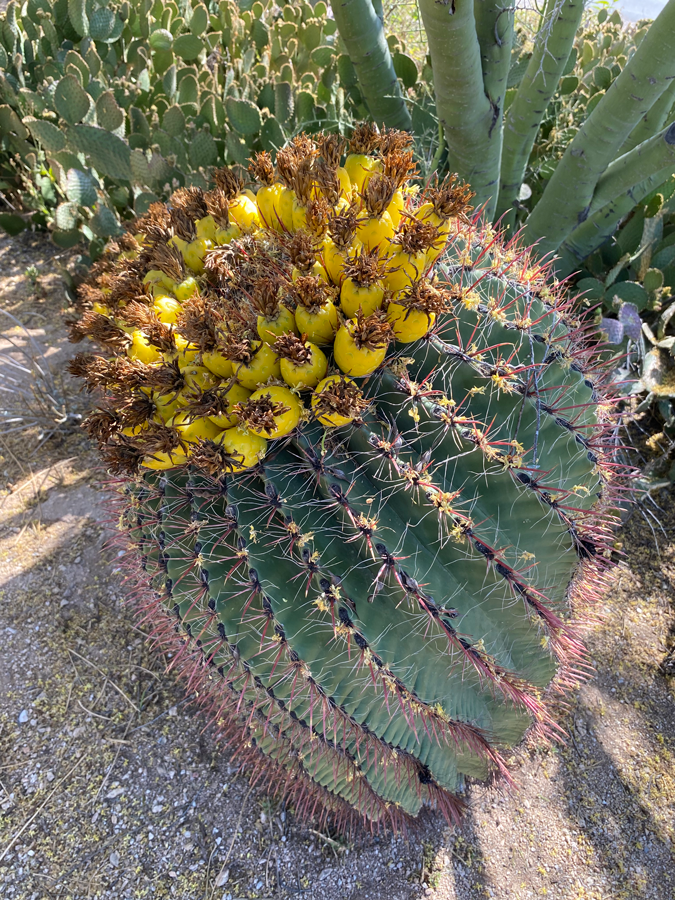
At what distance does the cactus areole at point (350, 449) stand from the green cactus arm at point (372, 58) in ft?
3.41

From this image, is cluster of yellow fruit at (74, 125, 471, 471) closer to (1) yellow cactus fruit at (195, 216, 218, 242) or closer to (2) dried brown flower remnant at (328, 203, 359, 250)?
(2) dried brown flower remnant at (328, 203, 359, 250)

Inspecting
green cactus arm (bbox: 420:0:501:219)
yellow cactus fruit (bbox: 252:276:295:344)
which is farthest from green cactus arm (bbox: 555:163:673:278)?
yellow cactus fruit (bbox: 252:276:295:344)

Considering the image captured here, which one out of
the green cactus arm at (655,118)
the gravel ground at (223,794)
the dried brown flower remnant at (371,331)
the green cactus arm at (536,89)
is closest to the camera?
the dried brown flower remnant at (371,331)

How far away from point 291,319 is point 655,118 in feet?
7.69

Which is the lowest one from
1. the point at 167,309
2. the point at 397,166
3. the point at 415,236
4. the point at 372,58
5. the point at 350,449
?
the point at 350,449

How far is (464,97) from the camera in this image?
6.70 feet

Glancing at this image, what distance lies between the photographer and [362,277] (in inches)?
49.6

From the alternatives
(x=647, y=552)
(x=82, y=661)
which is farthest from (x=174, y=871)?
(x=647, y=552)

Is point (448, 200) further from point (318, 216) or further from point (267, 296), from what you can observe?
point (267, 296)

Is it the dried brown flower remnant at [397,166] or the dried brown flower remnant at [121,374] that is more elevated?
the dried brown flower remnant at [397,166]

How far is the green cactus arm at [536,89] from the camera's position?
6.68 feet

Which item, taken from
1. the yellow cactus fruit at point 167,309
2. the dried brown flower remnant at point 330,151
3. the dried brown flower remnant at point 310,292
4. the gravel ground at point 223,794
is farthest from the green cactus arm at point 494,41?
the gravel ground at point 223,794

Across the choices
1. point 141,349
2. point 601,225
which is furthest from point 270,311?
point 601,225

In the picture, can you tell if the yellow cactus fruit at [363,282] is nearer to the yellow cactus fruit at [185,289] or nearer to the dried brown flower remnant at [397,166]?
the dried brown flower remnant at [397,166]
